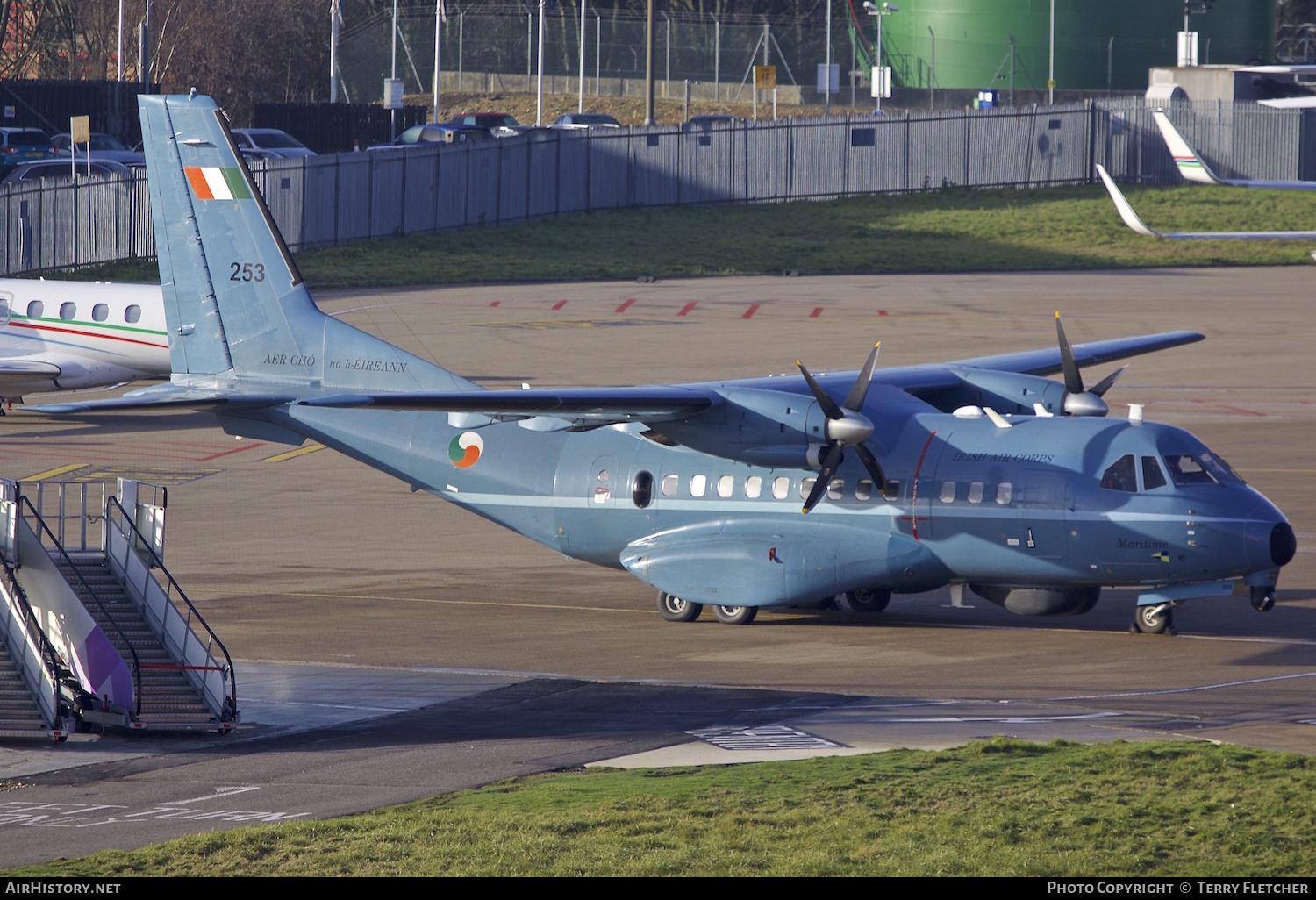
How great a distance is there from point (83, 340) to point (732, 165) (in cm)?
4291

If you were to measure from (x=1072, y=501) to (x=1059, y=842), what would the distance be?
10104mm

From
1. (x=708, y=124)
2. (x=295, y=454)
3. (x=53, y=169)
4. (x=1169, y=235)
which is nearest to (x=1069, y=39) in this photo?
(x=708, y=124)

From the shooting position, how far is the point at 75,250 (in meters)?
59.8

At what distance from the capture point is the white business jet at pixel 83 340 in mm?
38531

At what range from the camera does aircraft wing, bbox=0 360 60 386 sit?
127 ft

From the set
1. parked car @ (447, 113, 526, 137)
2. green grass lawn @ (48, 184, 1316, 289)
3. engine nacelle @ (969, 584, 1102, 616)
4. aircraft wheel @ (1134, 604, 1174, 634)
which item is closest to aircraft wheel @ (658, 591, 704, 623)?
engine nacelle @ (969, 584, 1102, 616)

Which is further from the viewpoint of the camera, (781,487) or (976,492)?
(781,487)

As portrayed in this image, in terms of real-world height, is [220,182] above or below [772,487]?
above

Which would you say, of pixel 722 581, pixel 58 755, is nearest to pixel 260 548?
pixel 722 581

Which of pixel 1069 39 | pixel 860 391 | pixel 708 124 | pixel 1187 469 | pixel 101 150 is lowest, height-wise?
pixel 1187 469

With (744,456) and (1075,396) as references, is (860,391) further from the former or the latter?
(1075,396)

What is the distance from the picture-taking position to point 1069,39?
104438 millimetres

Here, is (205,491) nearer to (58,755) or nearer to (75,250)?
(58,755)
